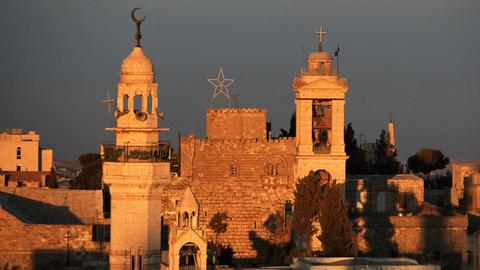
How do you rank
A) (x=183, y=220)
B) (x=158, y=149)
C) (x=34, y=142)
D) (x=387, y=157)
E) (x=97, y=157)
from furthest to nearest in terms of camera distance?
1. (x=34, y=142)
2. (x=97, y=157)
3. (x=387, y=157)
4. (x=183, y=220)
5. (x=158, y=149)

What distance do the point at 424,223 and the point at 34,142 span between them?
47.9m

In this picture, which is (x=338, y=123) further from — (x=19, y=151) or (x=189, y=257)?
(x=19, y=151)

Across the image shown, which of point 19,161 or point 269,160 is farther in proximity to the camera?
point 19,161

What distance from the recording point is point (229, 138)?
8906 cm

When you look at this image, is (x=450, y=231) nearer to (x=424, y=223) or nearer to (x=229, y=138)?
(x=424, y=223)

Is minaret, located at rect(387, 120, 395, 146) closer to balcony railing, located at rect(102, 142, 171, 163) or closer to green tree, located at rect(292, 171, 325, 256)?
green tree, located at rect(292, 171, 325, 256)

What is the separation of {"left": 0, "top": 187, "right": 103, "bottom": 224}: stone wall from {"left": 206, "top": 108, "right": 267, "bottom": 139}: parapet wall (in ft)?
17.7

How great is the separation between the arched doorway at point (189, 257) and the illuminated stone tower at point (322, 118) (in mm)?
26375

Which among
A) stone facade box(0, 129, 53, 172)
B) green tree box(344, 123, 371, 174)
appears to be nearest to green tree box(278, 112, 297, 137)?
green tree box(344, 123, 371, 174)

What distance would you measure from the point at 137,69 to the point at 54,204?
39.5 m

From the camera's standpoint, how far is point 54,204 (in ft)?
288

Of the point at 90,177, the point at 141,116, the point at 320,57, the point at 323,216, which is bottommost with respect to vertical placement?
the point at 323,216

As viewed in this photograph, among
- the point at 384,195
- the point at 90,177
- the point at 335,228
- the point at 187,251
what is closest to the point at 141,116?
the point at 187,251

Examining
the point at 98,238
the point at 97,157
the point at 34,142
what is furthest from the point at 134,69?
the point at 34,142
